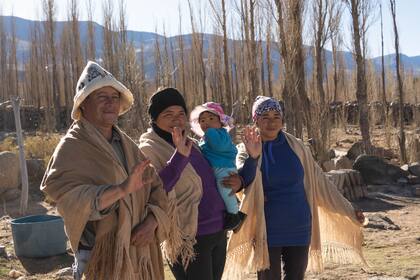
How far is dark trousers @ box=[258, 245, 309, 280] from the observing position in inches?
111

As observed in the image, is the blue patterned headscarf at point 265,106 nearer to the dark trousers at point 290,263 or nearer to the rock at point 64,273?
the dark trousers at point 290,263

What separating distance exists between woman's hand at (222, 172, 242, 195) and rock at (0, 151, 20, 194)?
24.6ft

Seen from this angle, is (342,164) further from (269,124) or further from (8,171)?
(269,124)

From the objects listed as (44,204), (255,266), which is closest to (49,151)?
(44,204)

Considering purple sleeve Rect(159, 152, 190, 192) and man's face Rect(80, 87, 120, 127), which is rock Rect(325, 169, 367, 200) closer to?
purple sleeve Rect(159, 152, 190, 192)

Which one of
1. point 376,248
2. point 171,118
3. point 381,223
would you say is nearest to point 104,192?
point 171,118

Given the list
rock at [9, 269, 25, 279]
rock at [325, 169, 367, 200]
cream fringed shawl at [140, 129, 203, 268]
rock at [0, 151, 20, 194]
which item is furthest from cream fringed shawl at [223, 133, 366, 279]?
rock at [0, 151, 20, 194]

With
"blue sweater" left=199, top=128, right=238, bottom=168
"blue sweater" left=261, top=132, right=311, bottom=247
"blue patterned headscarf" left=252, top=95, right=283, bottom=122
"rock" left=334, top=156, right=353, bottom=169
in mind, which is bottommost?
"rock" left=334, top=156, right=353, bottom=169

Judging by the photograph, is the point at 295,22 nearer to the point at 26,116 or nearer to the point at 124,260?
the point at 124,260

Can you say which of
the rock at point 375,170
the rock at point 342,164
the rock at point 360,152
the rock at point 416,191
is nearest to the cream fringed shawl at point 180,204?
the rock at point 416,191

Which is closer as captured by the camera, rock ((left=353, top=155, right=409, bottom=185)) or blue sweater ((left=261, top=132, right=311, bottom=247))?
blue sweater ((left=261, top=132, right=311, bottom=247))

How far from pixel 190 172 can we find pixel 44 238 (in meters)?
3.52

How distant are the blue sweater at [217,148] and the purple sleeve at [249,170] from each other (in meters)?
0.07

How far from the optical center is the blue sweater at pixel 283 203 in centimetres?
281
